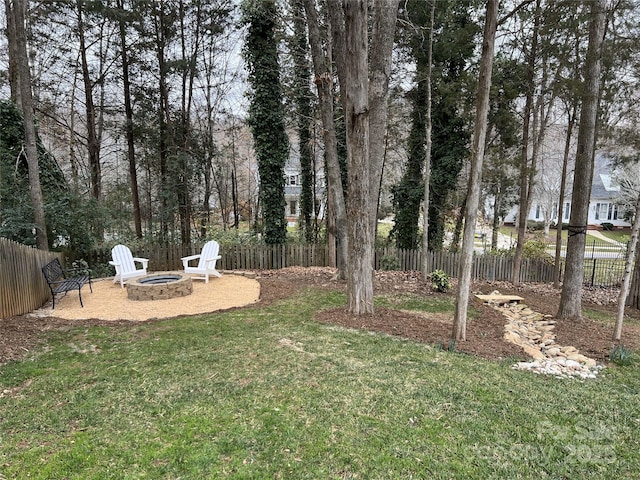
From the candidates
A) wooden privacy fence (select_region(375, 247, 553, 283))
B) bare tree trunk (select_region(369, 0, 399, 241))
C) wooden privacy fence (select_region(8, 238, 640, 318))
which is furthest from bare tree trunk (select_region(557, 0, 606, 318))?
wooden privacy fence (select_region(375, 247, 553, 283))

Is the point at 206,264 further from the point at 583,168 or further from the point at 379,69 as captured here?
the point at 583,168

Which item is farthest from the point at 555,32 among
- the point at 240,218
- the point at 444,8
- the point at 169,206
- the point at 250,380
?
the point at 240,218

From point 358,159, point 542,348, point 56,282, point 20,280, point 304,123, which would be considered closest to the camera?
point 542,348

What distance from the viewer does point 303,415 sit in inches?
106

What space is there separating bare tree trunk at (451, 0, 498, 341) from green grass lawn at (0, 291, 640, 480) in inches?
29.3

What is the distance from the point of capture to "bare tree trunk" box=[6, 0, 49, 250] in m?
6.69

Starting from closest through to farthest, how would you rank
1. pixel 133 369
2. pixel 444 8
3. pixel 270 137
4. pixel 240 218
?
pixel 133 369 < pixel 444 8 < pixel 270 137 < pixel 240 218

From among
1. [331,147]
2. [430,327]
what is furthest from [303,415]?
[331,147]

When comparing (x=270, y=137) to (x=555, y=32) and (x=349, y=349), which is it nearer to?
(x=555, y=32)

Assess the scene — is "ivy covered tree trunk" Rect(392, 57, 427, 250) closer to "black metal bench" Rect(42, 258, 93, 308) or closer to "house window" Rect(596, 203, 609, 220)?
"black metal bench" Rect(42, 258, 93, 308)

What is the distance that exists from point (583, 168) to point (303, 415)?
6.13 metres

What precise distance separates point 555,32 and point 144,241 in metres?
11.6

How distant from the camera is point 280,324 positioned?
5117 mm

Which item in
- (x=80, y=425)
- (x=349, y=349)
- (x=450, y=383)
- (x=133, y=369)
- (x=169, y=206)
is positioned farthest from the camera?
(x=169, y=206)
